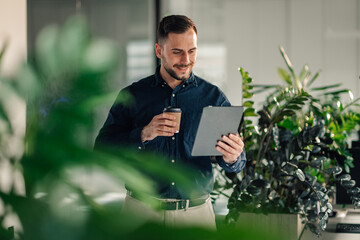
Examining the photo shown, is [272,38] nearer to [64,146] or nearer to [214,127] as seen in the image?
[214,127]

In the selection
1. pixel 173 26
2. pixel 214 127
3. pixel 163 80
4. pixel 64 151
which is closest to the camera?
pixel 64 151

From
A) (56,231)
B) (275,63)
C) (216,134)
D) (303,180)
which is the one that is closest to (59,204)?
(56,231)

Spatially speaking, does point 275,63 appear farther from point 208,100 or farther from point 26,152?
point 26,152

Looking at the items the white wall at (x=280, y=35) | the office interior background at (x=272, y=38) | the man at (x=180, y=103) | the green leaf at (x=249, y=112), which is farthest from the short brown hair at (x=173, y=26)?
the white wall at (x=280, y=35)

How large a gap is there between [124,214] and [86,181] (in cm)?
3

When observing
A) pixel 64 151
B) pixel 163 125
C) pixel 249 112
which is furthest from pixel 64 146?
pixel 249 112

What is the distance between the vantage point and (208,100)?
234cm

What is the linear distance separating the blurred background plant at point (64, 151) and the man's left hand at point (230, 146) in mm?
1891

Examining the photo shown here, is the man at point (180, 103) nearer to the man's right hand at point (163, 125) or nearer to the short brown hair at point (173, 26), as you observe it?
the short brown hair at point (173, 26)

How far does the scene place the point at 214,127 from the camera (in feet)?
6.71

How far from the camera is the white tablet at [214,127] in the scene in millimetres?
2012

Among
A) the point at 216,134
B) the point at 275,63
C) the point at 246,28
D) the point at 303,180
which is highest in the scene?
the point at 246,28

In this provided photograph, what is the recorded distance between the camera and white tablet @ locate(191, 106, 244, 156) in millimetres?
2012

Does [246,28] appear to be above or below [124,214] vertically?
above
